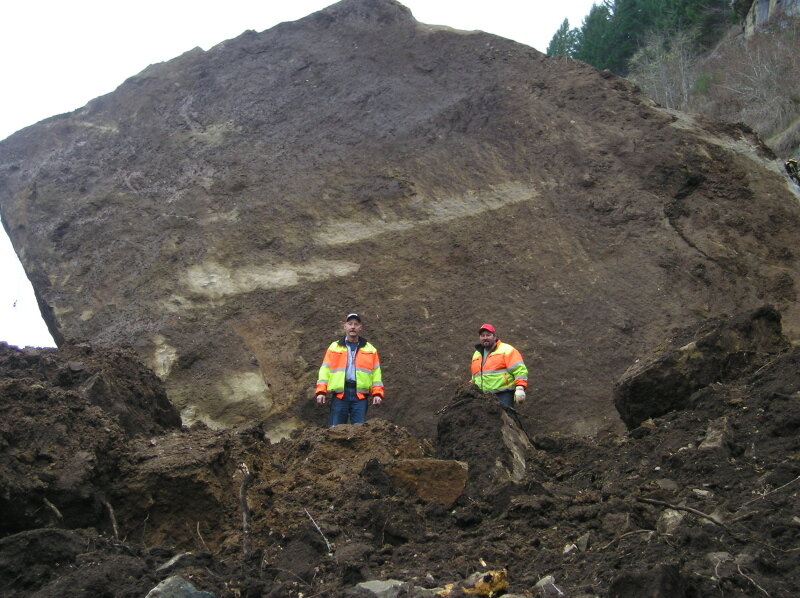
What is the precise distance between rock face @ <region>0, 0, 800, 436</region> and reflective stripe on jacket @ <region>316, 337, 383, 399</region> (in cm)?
43

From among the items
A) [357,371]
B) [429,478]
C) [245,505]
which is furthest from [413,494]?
[357,371]

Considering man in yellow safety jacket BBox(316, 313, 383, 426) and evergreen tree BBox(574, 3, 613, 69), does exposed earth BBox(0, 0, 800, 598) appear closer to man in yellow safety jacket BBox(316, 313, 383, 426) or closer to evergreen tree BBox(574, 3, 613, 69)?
man in yellow safety jacket BBox(316, 313, 383, 426)

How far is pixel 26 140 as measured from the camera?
35.2 feet

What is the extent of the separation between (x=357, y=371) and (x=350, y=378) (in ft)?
0.29

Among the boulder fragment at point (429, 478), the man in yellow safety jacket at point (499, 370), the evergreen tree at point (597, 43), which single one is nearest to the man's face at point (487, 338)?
the man in yellow safety jacket at point (499, 370)

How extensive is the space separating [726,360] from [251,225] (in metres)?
4.99

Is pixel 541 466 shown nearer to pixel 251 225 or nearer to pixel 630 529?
pixel 630 529

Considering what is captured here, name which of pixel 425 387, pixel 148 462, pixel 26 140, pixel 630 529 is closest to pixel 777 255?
pixel 425 387

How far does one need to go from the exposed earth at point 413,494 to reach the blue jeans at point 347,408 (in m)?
1.43

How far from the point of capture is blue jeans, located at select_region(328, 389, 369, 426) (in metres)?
7.92

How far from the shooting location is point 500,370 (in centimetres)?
768

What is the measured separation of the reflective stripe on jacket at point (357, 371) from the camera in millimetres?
7938

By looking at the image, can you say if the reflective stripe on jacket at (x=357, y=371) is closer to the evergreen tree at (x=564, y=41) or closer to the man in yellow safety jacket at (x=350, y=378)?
the man in yellow safety jacket at (x=350, y=378)

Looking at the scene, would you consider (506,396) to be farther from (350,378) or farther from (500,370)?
(350,378)
